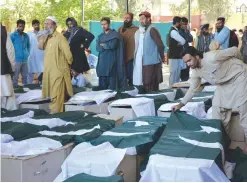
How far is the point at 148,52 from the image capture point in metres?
7.04

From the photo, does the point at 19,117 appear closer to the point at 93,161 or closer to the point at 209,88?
the point at 93,161

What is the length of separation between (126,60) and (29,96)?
2.02 meters

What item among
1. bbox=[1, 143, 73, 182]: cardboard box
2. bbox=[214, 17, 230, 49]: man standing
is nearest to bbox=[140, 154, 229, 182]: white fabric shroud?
bbox=[1, 143, 73, 182]: cardboard box

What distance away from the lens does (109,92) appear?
6133 millimetres

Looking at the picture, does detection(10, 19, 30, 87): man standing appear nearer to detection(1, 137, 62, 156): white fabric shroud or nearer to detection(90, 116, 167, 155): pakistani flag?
detection(90, 116, 167, 155): pakistani flag

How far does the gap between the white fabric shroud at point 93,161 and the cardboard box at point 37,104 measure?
267 cm

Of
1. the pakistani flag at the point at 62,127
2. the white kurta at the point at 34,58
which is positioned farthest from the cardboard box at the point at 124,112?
the white kurta at the point at 34,58

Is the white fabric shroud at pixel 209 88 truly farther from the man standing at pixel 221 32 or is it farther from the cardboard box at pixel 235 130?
the man standing at pixel 221 32

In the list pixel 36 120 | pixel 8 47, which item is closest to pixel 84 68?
pixel 8 47

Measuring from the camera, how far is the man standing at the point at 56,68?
5.92 m

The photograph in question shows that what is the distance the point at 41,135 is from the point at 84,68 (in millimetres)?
4235

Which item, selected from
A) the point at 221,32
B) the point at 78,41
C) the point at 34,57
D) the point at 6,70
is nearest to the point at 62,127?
the point at 6,70

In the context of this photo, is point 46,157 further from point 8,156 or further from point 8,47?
point 8,47

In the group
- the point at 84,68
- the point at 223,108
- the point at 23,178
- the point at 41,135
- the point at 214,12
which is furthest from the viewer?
the point at 214,12
